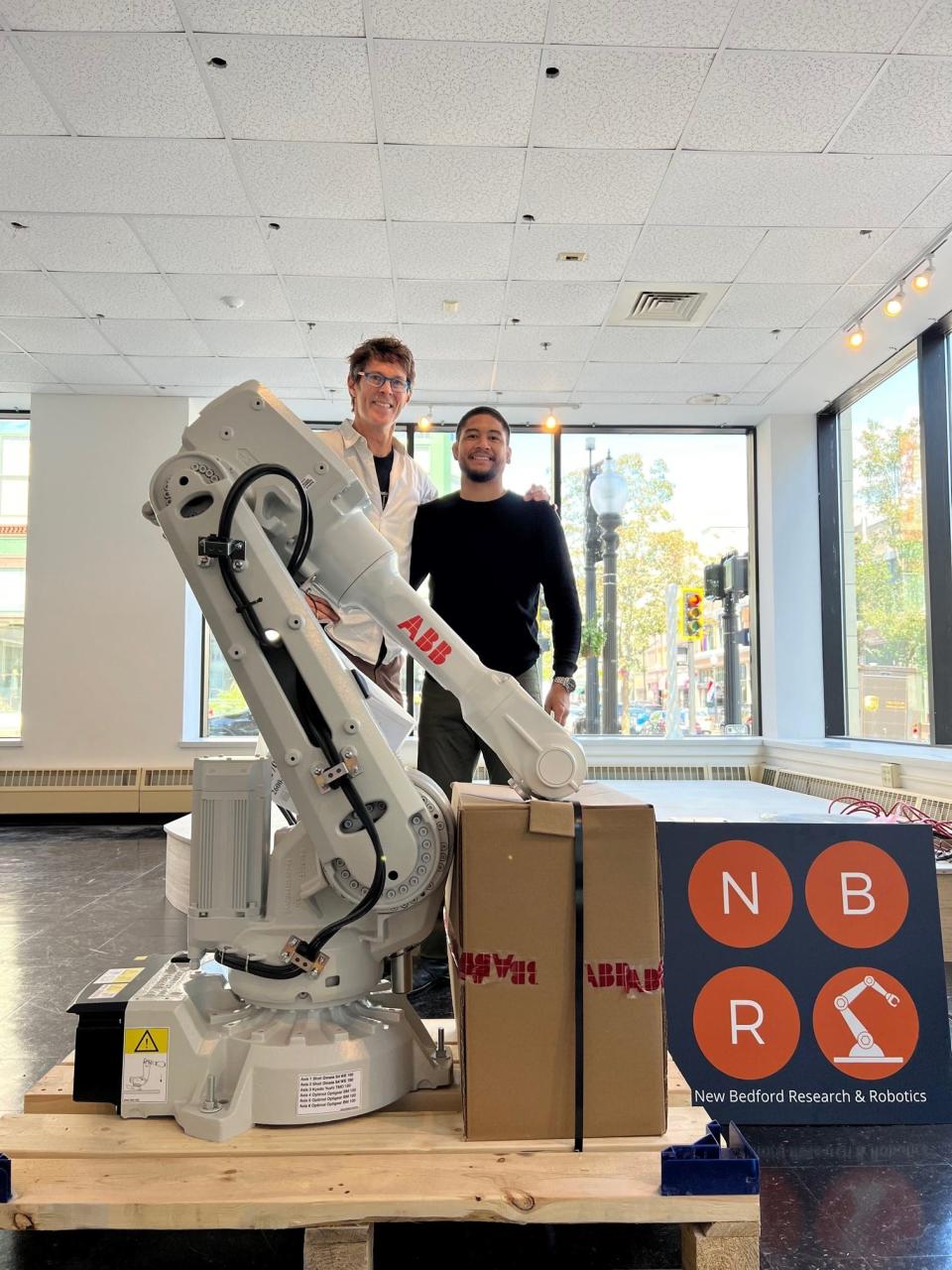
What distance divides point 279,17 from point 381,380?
154 cm

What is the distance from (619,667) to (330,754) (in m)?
6.02

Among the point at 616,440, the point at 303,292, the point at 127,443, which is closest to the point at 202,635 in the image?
the point at 127,443

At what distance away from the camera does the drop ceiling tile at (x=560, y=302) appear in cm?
466

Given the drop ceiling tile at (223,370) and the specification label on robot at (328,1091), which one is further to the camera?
the drop ceiling tile at (223,370)

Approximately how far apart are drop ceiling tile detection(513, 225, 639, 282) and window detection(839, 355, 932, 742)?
219 cm

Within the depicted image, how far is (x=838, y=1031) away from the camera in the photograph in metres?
1.79

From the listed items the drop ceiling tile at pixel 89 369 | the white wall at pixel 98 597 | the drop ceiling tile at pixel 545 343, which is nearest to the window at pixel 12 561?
the white wall at pixel 98 597

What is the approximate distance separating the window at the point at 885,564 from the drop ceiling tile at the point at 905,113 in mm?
2104

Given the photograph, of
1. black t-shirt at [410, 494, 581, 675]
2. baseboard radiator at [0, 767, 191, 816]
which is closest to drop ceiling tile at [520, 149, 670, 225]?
black t-shirt at [410, 494, 581, 675]

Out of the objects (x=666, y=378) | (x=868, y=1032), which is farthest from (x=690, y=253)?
(x=868, y=1032)

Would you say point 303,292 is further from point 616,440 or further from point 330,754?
point 330,754

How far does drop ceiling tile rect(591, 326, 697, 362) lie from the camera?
5.21 m

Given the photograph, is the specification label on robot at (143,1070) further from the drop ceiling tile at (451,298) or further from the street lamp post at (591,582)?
the street lamp post at (591,582)

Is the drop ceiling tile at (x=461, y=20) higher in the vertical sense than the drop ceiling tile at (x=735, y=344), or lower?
higher
